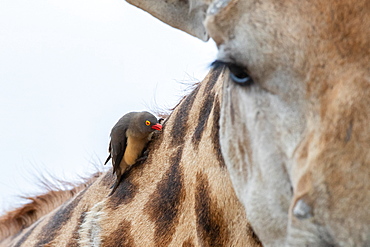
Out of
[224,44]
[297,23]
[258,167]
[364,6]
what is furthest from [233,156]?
[364,6]

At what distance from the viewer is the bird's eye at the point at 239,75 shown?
1.81 m

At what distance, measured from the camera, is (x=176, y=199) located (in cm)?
260

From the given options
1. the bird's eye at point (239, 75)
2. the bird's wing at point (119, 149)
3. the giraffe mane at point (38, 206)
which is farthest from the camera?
the giraffe mane at point (38, 206)

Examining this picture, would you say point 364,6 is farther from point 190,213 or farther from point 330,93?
point 190,213

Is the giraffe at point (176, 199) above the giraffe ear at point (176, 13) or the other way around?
the other way around

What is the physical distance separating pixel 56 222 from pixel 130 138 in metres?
0.91

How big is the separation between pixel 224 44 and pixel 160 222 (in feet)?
3.71

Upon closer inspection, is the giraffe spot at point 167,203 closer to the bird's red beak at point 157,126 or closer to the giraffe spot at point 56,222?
the bird's red beak at point 157,126

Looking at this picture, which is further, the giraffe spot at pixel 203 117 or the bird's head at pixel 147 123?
the bird's head at pixel 147 123

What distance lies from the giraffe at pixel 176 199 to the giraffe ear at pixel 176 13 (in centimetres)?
24

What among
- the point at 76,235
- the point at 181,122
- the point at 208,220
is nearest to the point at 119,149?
the point at 181,122

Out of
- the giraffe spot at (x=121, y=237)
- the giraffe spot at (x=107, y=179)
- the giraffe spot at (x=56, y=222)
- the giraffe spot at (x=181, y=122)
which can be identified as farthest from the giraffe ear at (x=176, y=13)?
the giraffe spot at (x=56, y=222)

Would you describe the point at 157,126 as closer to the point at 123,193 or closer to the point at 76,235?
the point at 123,193

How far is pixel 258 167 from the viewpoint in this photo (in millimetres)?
1866
